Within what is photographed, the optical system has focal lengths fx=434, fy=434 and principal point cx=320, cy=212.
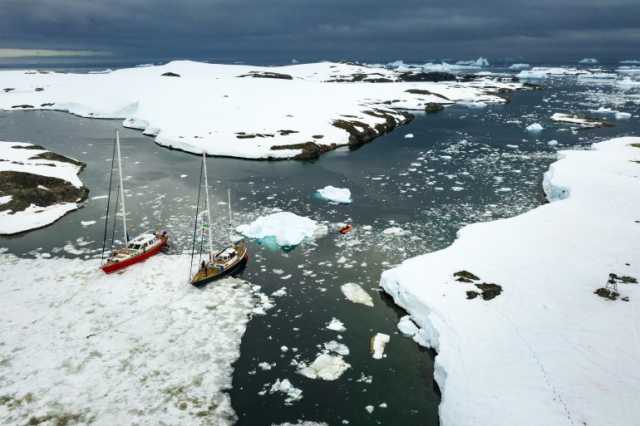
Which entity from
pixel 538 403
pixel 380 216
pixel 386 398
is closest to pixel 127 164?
pixel 380 216

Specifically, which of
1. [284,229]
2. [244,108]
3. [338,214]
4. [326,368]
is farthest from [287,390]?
[244,108]

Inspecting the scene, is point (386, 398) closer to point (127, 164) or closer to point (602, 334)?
point (602, 334)

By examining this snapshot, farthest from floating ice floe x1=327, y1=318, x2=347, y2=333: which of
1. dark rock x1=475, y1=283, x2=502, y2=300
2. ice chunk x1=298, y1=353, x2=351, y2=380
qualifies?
dark rock x1=475, y1=283, x2=502, y2=300

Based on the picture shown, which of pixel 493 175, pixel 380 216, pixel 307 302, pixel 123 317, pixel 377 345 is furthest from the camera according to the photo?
pixel 493 175

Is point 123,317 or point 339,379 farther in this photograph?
point 123,317

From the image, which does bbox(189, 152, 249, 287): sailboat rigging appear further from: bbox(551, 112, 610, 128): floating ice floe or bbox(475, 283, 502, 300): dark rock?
bbox(551, 112, 610, 128): floating ice floe

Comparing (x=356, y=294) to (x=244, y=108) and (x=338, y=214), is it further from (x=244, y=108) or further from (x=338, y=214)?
(x=244, y=108)

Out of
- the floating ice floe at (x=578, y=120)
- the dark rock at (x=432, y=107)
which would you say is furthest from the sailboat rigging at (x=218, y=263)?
the dark rock at (x=432, y=107)
